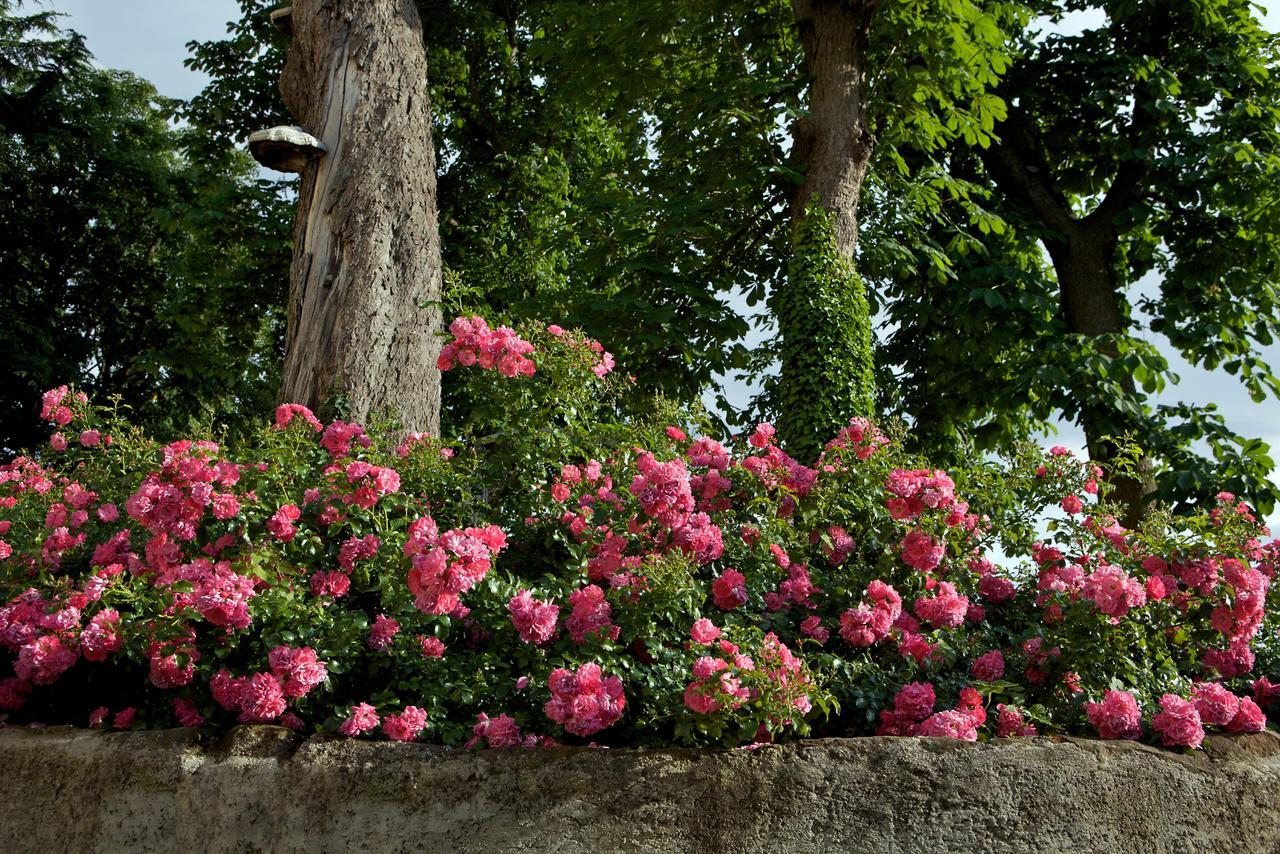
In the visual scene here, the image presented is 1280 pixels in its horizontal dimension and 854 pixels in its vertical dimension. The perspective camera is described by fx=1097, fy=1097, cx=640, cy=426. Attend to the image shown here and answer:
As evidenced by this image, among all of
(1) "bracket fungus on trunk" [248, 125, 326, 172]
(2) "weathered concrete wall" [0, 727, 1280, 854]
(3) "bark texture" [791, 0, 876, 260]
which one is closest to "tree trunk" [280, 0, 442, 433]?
(1) "bracket fungus on trunk" [248, 125, 326, 172]

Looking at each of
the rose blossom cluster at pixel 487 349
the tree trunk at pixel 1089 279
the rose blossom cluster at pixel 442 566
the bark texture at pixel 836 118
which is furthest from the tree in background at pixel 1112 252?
the rose blossom cluster at pixel 442 566

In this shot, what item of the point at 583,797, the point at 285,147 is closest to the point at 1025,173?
the point at 285,147

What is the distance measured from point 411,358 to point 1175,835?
167 inches

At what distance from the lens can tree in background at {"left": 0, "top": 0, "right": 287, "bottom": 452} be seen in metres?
17.0

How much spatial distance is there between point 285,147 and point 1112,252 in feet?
30.7

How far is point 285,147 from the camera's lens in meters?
6.32

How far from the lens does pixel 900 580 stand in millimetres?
4387

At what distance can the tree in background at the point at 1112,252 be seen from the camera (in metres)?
10.4

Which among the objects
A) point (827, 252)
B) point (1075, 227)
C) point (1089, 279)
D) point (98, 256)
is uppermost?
point (98, 256)

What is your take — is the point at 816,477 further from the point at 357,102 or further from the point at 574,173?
the point at 574,173

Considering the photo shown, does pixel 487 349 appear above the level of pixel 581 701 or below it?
above

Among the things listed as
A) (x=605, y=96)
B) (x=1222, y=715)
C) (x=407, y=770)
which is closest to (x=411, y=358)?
(x=407, y=770)

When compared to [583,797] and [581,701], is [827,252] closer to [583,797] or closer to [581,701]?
[581,701]

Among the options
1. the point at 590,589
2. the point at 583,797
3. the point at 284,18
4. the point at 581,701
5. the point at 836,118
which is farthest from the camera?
the point at 836,118
